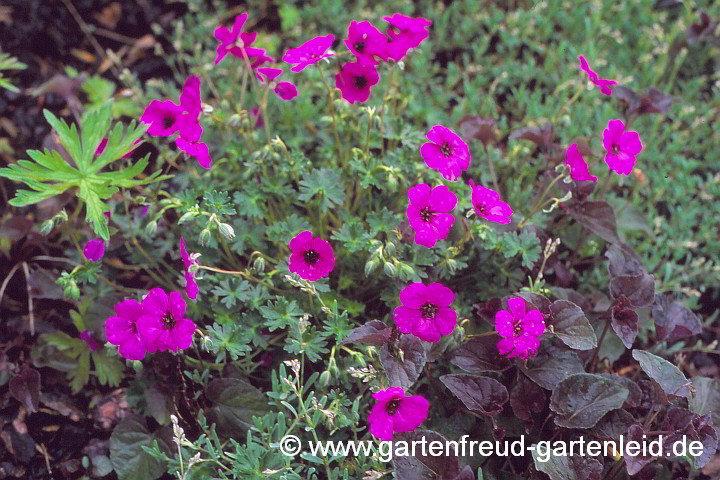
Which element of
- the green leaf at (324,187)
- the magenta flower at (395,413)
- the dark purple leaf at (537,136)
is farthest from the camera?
the dark purple leaf at (537,136)

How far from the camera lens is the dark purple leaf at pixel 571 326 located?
68.4 inches

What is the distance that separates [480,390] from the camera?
1.80m

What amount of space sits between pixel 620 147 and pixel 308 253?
984 millimetres

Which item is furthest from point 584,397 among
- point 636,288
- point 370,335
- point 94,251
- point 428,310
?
point 94,251

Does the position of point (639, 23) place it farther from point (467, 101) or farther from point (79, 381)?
point (79, 381)

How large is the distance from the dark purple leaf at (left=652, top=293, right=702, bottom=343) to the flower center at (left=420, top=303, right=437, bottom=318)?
0.81m

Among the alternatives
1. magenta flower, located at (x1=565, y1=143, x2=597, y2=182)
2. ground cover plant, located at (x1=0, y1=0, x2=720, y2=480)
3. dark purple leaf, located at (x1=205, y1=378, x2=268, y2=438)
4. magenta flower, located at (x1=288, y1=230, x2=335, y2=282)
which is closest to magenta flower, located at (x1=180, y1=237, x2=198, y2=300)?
ground cover plant, located at (x1=0, y1=0, x2=720, y2=480)

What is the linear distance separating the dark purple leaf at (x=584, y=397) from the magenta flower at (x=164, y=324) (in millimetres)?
962

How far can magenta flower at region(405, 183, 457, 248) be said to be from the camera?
1.73 metres

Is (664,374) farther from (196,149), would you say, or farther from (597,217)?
(196,149)

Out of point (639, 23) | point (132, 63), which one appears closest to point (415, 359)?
point (132, 63)

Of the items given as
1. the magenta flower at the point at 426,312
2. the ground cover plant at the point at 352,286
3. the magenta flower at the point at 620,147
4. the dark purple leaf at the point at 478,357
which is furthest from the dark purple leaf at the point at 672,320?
the magenta flower at the point at 426,312

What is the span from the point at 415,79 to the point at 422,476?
200 centimetres

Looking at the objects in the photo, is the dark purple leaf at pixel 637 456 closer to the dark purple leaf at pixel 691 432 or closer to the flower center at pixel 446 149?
the dark purple leaf at pixel 691 432
